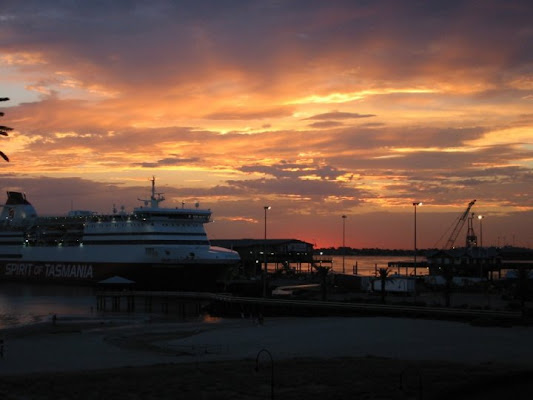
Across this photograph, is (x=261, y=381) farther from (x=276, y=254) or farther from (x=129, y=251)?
(x=276, y=254)

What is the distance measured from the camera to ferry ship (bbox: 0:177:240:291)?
245 feet

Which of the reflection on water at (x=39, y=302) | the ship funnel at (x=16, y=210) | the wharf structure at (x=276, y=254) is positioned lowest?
the reflection on water at (x=39, y=302)

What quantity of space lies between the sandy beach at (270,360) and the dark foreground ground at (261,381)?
35 mm

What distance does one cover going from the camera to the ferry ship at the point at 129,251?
2945 inches

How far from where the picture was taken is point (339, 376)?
23000 millimetres

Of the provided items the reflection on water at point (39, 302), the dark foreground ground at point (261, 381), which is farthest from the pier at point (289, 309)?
the dark foreground ground at point (261, 381)

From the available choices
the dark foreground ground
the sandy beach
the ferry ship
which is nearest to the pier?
the sandy beach

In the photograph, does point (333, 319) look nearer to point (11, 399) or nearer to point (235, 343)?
point (235, 343)

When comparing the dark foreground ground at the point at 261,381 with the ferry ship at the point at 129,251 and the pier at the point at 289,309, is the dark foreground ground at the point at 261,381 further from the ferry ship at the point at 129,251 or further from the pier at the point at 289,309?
the ferry ship at the point at 129,251

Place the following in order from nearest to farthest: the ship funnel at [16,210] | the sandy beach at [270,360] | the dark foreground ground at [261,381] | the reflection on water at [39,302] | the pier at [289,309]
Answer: the dark foreground ground at [261,381]
the sandy beach at [270,360]
the pier at [289,309]
the reflection on water at [39,302]
the ship funnel at [16,210]

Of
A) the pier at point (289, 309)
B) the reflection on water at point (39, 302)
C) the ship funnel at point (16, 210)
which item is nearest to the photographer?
the pier at point (289, 309)

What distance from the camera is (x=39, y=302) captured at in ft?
220

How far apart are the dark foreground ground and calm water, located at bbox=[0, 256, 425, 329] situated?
2507cm

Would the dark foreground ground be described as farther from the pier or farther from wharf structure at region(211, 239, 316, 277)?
wharf structure at region(211, 239, 316, 277)
